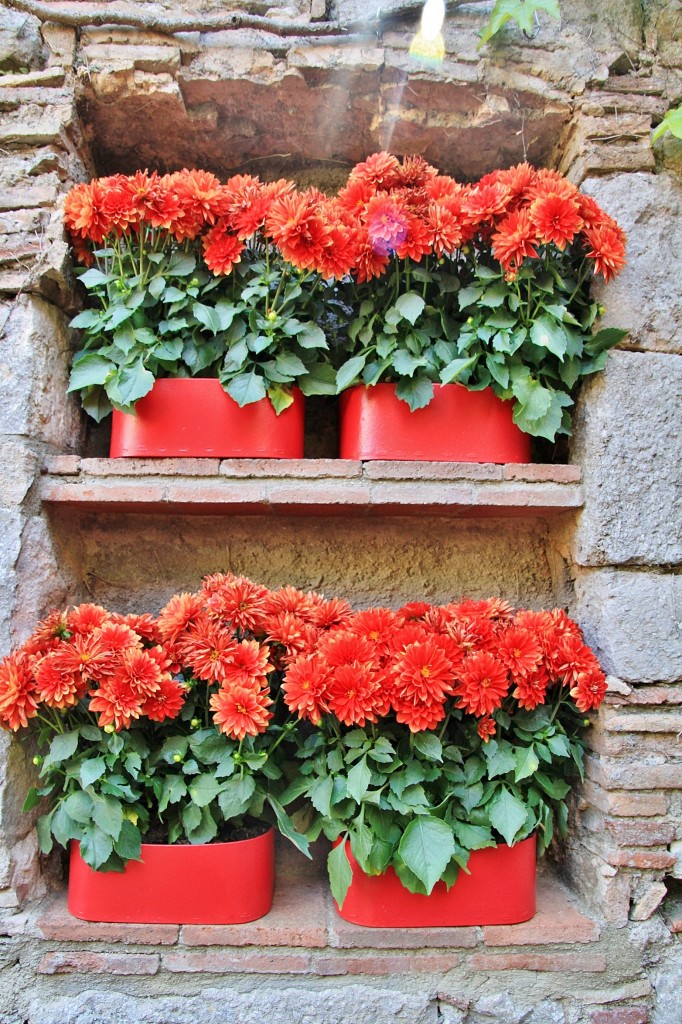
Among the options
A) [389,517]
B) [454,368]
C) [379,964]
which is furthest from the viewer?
[389,517]

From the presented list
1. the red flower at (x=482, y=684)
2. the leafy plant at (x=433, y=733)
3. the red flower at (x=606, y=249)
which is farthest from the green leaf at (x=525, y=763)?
the red flower at (x=606, y=249)

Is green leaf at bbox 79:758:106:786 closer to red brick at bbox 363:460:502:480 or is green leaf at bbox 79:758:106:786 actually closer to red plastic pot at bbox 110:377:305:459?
red plastic pot at bbox 110:377:305:459

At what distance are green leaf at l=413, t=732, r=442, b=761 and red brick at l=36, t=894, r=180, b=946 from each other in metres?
0.65

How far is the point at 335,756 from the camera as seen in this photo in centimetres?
148

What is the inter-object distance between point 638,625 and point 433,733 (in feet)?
1.77

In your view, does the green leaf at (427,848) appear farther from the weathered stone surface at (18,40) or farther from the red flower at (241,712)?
the weathered stone surface at (18,40)

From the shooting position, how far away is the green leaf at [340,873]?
4.73ft

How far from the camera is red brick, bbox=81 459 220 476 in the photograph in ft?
5.42

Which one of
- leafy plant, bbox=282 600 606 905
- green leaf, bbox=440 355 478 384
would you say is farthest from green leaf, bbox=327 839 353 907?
green leaf, bbox=440 355 478 384

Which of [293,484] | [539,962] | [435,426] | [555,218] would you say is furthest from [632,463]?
[539,962]

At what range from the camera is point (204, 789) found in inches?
57.2

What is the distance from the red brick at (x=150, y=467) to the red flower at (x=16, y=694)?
467mm

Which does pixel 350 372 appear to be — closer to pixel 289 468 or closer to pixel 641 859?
pixel 289 468

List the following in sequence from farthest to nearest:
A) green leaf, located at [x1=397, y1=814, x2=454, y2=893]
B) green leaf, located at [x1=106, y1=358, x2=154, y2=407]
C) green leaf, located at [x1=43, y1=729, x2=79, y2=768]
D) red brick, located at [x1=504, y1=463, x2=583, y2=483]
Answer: red brick, located at [x1=504, y1=463, x2=583, y2=483], green leaf, located at [x1=106, y1=358, x2=154, y2=407], green leaf, located at [x1=43, y1=729, x2=79, y2=768], green leaf, located at [x1=397, y1=814, x2=454, y2=893]
